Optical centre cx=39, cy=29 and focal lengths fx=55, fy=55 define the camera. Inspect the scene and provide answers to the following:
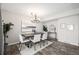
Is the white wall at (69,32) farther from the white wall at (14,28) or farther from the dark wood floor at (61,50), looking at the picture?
the white wall at (14,28)

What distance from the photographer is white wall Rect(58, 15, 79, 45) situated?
1.47 meters

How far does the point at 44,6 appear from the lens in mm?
1446

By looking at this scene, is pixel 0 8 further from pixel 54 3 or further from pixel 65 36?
pixel 65 36

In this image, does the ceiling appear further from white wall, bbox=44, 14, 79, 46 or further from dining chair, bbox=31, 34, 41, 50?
dining chair, bbox=31, 34, 41, 50

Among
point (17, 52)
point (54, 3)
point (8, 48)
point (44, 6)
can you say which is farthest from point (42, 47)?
point (54, 3)

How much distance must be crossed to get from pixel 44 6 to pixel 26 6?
47 centimetres

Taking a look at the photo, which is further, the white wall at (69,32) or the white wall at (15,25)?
the white wall at (69,32)

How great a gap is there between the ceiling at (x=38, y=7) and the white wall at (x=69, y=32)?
269 mm

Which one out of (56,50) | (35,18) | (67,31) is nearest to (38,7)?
(35,18)

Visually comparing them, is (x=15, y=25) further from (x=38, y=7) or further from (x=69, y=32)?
(x=69, y=32)

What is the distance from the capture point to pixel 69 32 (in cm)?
157

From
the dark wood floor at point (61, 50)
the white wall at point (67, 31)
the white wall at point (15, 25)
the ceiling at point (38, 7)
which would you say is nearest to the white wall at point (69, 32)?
the white wall at point (67, 31)

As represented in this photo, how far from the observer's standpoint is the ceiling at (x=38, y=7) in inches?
54.8

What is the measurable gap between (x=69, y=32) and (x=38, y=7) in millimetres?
1105
